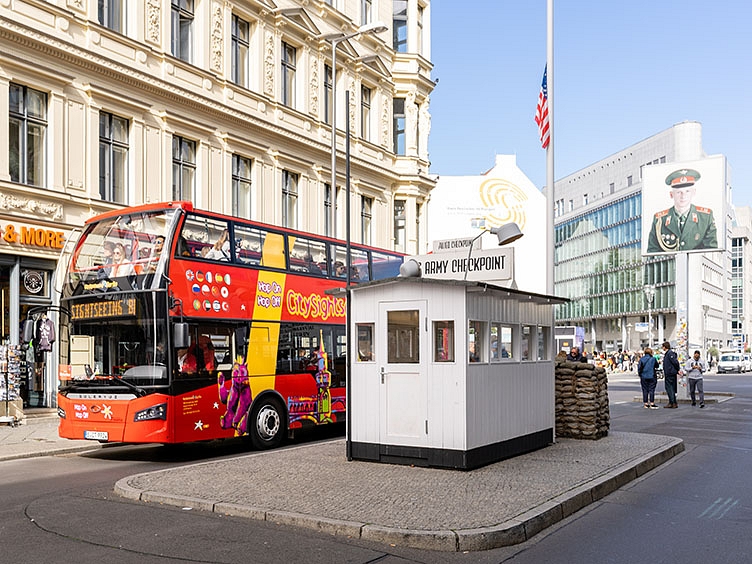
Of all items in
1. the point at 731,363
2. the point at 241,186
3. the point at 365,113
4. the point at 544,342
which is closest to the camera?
the point at 544,342

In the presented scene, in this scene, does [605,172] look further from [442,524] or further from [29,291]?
[442,524]

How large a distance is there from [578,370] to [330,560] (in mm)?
9317

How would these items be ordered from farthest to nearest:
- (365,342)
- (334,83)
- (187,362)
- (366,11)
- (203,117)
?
(366,11) < (203,117) < (334,83) < (187,362) < (365,342)

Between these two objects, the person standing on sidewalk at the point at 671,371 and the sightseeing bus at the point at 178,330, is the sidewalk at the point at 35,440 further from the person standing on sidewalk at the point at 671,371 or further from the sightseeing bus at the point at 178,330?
the person standing on sidewalk at the point at 671,371

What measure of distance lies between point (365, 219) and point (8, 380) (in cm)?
1957

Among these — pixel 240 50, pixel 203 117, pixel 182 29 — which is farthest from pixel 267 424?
pixel 240 50

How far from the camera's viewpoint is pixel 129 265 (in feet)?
45.0

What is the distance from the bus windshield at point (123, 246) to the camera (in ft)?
44.6

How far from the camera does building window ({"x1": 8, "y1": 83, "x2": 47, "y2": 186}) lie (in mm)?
20688

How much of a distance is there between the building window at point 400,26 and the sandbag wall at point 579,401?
27.7 m

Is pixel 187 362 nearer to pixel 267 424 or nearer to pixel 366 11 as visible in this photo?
pixel 267 424

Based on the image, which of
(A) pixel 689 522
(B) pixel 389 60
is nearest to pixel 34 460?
(A) pixel 689 522

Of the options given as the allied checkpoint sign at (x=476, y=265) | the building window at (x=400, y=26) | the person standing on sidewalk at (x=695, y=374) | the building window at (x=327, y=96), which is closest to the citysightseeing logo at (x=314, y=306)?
the allied checkpoint sign at (x=476, y=265)

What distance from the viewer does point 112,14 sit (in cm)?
2380
